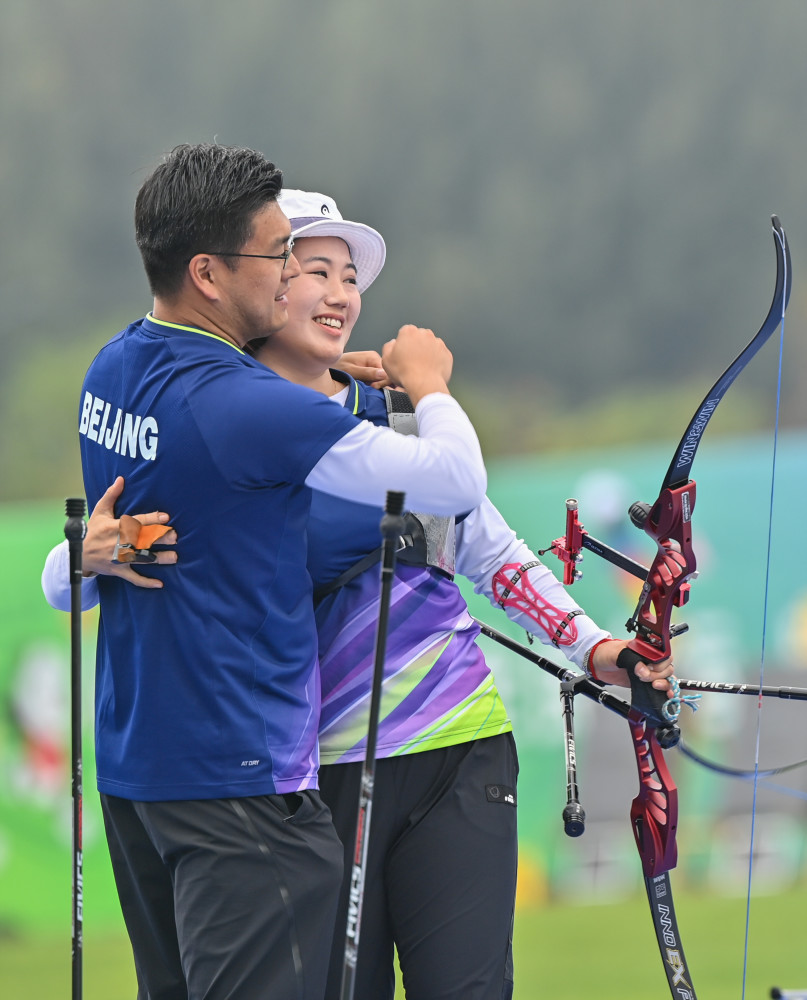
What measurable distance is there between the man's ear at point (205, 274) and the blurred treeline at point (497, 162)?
3.69 metres

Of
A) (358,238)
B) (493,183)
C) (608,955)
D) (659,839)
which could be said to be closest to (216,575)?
(358,238)

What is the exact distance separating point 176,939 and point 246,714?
1.04 feet

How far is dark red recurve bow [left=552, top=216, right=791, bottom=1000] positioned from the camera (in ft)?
5.90

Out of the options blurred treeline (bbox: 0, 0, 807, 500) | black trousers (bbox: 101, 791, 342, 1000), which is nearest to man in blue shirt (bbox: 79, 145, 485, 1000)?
black trousers (bbox: 101, 791, 342, 1000)

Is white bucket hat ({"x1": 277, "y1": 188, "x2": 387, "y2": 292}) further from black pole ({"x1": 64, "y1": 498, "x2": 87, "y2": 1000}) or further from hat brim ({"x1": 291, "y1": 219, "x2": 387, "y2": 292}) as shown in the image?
black pole ({"x1": 64, "y1": 498, "x2": 87, "y2": 1000})

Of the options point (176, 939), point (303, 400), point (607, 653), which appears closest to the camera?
point (303, 400)

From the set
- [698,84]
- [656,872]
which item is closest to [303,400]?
[656,872]

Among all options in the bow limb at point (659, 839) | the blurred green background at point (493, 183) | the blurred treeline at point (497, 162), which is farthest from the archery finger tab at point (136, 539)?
the blurred treeline at point (497, 162)

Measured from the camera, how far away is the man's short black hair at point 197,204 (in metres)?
1.45

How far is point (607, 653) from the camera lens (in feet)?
6.07

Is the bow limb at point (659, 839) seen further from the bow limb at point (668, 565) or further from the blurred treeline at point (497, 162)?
the blurred treeline at point (497, 162)

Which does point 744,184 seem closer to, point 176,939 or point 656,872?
point 656,872

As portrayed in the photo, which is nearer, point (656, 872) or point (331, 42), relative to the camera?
point (656, 872)

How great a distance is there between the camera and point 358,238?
6.11 feet
